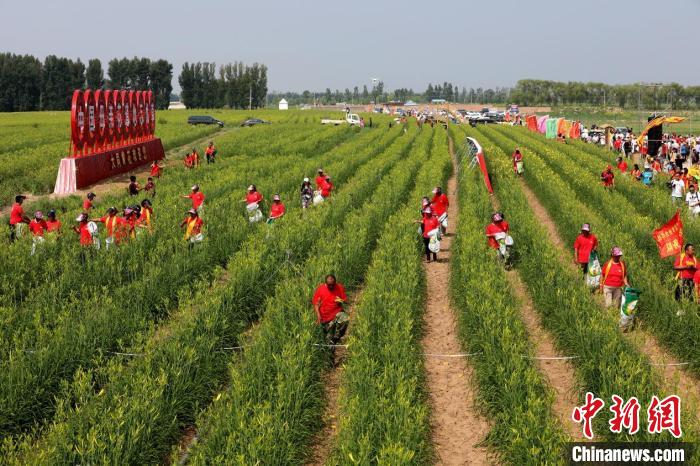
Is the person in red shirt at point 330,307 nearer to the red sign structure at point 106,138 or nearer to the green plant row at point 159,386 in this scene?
the green plant row at point 159,386

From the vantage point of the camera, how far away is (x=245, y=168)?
1120 inches

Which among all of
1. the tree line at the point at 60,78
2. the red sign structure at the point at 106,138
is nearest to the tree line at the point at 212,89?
the tree line at the point at 60,78

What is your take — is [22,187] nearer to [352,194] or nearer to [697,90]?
[352,194]

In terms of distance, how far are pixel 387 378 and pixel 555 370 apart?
2.91 m

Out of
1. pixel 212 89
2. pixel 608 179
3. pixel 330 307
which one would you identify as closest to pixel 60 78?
pixel 212 89

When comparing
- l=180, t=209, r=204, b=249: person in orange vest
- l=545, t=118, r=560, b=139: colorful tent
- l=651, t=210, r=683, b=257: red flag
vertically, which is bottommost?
l=180, t=209, r=204, b=249: person in orange vest

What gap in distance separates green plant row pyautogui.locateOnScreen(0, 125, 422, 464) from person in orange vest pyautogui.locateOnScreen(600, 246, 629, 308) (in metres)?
5.56

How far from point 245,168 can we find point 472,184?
10082mm

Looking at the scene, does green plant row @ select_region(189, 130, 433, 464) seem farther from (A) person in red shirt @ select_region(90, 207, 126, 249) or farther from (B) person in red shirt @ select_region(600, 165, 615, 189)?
(B) person in red shirt @ select_region(600, 165, 615, 189)

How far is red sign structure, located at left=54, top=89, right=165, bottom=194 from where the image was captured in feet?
82.0

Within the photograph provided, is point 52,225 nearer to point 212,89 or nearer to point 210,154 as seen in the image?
point 210,154

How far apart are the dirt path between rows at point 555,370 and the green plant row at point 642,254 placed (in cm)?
155

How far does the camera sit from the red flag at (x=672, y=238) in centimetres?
1132

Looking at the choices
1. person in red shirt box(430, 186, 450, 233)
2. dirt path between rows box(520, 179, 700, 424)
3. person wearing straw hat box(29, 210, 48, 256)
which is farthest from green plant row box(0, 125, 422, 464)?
dirt path between rows box(520, 179, 700, 424)
